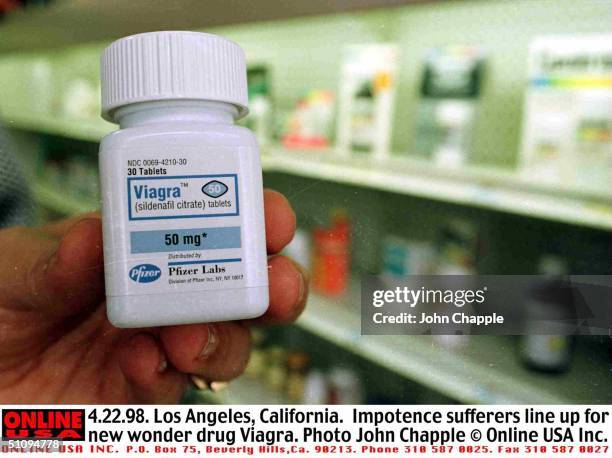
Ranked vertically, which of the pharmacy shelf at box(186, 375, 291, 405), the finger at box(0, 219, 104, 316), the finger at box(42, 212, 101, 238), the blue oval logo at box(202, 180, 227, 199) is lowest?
the pharmacy shelf at box(186, 375, 291, 405)

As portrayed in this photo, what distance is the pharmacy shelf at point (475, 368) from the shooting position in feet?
1.71

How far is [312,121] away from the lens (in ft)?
3.62

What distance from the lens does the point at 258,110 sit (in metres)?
1.01

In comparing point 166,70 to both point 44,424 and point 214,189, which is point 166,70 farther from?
point 44,424

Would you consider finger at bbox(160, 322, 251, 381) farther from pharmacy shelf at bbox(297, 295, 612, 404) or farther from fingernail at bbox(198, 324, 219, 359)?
pharmacy shelf at bbox(297, 295, 612, 404)

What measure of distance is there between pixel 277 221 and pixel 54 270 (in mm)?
191

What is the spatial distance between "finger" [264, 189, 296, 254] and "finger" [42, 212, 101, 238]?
141 mm

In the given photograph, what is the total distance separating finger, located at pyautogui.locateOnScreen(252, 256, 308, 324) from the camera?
41 centimetres

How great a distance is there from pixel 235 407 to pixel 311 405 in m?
0.08

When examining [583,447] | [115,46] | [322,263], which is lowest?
[583,447]

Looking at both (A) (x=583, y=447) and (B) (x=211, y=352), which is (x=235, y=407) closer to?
(B) (x=211, y=352)

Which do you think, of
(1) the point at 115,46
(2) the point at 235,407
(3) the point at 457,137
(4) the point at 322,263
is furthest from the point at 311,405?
(3) the point at 457,137

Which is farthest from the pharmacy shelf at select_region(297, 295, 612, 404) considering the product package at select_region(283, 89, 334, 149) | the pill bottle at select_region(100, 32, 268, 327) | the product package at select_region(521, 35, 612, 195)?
the product package at select_region(283, 89, 334, 149)

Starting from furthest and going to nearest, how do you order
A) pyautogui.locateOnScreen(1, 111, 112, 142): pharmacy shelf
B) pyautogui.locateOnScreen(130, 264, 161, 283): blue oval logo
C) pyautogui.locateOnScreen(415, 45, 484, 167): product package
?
pyautogui.locateOnScreen(1, 111, 112, 142): pharmacy shelf, pyautogui.locateOnScreen(415, 45, 484, 167): product package, pyautogui.locateOnScreen(130, 264, 161, 283): blue oval logo
